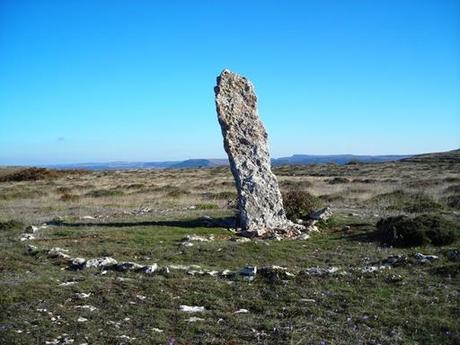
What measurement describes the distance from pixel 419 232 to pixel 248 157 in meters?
7.99

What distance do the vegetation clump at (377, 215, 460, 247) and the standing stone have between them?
3.90 m

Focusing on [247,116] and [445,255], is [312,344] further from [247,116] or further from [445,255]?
[247,116]

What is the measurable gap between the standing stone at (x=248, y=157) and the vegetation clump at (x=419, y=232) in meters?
3.90

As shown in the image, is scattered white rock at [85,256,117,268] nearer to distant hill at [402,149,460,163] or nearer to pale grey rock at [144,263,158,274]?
pale grey rock at [144,263,158,274]

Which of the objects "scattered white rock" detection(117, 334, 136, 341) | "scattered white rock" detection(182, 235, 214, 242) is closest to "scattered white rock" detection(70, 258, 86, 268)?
"scattered white rock" detection(182, 235, 214, 242)

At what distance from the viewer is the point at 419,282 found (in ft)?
43.6

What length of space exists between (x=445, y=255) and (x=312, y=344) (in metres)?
8.98

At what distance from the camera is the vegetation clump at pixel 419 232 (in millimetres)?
18797

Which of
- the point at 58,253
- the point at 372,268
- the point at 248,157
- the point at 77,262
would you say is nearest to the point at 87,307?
the point at 77,262

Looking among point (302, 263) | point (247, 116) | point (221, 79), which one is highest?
point (221, 79)

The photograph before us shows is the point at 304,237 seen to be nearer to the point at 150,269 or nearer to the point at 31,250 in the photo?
the point at 150,269

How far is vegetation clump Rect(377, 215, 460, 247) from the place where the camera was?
1880 centimetres

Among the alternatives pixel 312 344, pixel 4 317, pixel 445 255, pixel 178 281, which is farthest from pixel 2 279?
pixel 445 255

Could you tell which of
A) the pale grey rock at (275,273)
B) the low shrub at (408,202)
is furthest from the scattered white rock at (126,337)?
the low shrub at (408,202)
